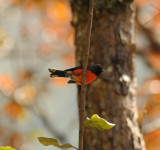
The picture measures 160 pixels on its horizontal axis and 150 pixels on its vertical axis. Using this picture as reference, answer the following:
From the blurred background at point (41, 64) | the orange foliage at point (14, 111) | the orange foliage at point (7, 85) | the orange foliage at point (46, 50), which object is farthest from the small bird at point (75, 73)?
the orange foliage at point (46, 50)

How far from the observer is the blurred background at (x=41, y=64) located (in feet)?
15.0

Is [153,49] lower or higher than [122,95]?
higher

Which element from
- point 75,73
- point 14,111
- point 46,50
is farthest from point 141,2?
point 75,73

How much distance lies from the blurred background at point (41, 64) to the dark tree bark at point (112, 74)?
2.14m

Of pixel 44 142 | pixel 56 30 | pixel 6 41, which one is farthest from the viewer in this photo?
pixel 56 30

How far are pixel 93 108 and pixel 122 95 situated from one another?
20cm

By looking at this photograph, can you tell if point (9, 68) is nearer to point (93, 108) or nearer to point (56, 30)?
point (56, 30)

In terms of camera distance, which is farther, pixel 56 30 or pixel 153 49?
pixel 56 30

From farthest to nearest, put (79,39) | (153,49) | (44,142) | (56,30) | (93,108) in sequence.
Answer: (56,30) → (153,49) → (79,39) → (93,108) → (44,142)

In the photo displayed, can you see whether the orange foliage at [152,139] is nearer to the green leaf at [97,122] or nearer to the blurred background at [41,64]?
the blurred background at [41,64]

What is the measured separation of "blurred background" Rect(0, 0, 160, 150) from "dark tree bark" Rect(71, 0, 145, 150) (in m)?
2.14

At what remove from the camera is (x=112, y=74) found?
1823 mm

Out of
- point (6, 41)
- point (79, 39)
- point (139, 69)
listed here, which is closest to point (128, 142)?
point (79, 39)

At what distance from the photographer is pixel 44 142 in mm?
1083
